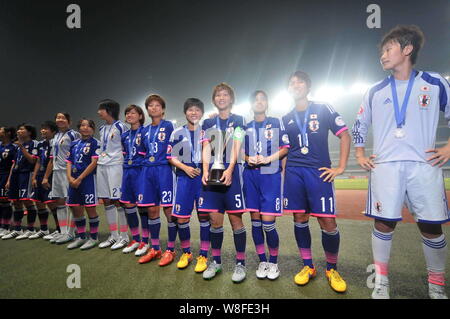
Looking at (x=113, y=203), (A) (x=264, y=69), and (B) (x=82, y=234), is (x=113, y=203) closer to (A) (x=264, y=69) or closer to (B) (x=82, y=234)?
(B) (x=82, y=234)

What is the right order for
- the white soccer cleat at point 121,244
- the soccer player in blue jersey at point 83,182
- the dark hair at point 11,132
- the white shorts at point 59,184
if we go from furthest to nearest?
the dark hair at point 11,132 < the white shorts at point 59,184 < the soccer player in blue jersey at point 83,182 < the white soccer cleat at point 121,244

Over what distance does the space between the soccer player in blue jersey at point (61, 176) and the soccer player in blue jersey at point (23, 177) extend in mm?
886

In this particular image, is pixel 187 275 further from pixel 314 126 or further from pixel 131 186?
pixel 314 126

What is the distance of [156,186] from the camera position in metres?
3.17

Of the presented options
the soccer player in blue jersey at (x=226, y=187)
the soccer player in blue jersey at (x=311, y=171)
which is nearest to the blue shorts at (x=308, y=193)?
the soccer player in blue jersey at (x=311, y=171)

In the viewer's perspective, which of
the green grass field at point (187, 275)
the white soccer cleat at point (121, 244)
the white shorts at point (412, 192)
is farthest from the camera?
the white soccer cleat at point (121, 244)

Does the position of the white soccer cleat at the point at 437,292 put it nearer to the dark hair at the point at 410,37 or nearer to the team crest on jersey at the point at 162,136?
the dark hair at the point at 410,37

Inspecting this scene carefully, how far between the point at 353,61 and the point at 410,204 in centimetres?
1336

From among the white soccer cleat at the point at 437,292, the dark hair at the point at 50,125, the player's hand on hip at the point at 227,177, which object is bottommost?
the white soccer cleat at the point at 437,292

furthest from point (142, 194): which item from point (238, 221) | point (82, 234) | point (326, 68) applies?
point (326, 68)

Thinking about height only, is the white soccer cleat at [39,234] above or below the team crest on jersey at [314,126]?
below

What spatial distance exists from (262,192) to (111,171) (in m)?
2.89

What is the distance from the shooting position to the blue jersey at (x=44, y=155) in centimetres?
477

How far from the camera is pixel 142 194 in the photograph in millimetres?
3123
